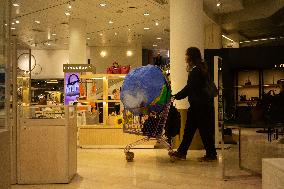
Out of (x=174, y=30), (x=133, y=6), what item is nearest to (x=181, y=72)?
(x=174, y=30)

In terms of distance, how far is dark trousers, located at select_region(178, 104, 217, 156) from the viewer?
18.5 ft

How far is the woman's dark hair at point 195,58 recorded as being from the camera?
5.68 meters

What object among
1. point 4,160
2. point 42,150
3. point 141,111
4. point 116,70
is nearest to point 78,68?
point 116,70

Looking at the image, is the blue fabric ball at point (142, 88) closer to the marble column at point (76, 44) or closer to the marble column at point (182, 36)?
the marble column at point (182, 36)

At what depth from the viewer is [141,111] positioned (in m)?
5.52

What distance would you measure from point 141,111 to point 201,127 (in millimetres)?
884

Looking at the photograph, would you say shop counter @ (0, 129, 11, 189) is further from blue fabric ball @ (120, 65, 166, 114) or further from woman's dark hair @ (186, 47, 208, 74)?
woman's dark hair @ (186, 47, 208, 74)

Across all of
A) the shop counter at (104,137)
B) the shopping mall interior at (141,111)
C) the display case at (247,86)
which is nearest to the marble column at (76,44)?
the shopping mall interior at (141,111)

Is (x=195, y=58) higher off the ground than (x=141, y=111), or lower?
higher

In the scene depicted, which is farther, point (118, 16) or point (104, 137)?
point (118, 16)

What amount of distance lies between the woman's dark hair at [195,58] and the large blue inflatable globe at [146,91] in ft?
1.61

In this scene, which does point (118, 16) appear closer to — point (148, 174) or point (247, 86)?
point (247, 86)

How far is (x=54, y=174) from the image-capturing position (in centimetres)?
406

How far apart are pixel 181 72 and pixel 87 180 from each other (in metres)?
3.43
